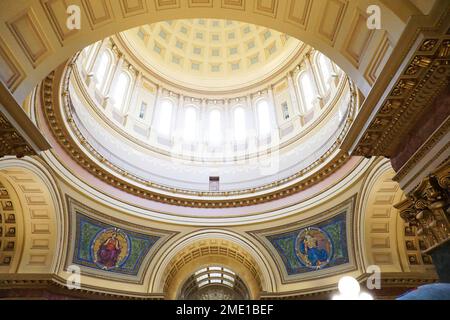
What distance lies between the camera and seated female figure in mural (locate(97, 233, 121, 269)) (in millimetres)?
14914

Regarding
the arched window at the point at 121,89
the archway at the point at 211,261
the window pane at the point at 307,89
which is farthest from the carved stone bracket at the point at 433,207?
the arched window at the point at 121,89

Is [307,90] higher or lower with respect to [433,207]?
higher

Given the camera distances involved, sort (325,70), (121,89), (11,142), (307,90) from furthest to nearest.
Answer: (121,89), (307,90), (325,70), (11,142)

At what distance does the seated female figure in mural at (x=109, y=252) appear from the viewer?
14.9 metres

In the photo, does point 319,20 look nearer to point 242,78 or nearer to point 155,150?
point 155,150

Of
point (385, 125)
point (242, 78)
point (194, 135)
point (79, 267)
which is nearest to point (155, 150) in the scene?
point (194, 135)

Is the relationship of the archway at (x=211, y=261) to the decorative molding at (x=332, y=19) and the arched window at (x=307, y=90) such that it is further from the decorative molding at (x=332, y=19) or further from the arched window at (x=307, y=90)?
the decorative molding at (x=332, y=19)

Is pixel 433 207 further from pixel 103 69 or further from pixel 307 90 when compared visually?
pixel 103 69

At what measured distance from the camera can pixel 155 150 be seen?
19.5 meters

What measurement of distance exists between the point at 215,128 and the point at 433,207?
1817 centimetres

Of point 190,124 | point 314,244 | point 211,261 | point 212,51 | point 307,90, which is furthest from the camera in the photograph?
point 212,51

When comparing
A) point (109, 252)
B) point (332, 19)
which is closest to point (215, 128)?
point (109, 252)

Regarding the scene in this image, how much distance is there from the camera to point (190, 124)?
22406mm

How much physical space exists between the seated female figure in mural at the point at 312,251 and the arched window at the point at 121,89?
13.4 meters
